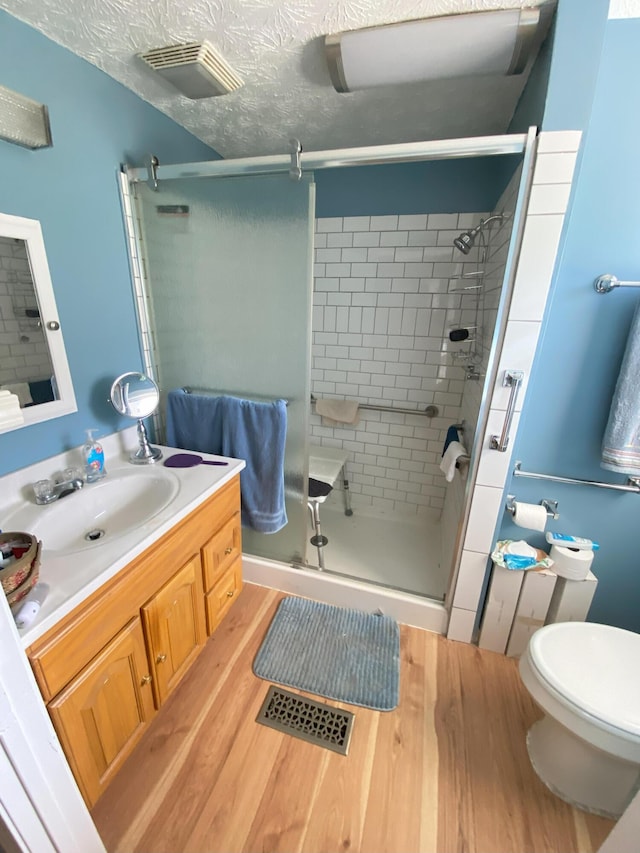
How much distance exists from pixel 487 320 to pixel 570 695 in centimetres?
135

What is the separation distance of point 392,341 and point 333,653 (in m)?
1.70

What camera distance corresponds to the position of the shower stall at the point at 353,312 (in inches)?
51.6

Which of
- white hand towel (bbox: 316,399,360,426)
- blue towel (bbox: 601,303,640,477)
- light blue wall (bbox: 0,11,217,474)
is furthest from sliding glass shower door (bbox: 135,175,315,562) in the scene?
blue towel (bbox: 601,303,640,477)

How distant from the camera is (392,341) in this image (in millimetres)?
2152

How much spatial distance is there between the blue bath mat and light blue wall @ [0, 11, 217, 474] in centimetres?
118

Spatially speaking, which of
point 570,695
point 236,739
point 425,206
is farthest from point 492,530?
point 425,206

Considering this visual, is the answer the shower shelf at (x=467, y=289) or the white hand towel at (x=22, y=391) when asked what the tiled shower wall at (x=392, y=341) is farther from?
the white hand towel at (x=22, y=391)

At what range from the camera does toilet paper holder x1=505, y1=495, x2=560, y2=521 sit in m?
1.35

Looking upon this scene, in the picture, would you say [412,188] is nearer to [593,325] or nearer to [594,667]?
[593,325]

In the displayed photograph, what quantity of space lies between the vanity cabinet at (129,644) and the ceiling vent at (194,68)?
1.46 meters

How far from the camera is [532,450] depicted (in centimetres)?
133

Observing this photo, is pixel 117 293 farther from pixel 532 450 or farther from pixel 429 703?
pixel 429 703

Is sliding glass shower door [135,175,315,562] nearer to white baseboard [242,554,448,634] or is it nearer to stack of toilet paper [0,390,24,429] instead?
white baseboard [242,554,448,634]

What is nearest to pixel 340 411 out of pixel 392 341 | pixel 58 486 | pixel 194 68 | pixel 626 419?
pixel 392 341
